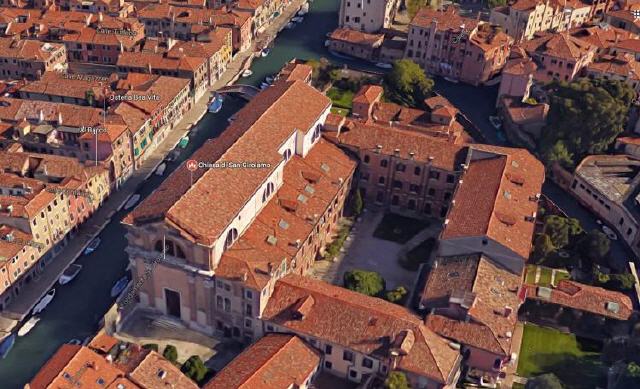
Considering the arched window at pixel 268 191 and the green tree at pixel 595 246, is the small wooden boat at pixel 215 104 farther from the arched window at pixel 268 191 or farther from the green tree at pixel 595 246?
the green tree at pixel 595 246

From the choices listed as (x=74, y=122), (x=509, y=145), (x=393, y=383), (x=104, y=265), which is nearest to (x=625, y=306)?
(x=393, y=383)

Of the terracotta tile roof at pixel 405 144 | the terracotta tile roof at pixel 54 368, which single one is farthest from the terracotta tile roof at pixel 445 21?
the terracotta tile roof at pixel 54 368

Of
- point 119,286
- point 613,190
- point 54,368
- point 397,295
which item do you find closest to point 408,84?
point 613,190

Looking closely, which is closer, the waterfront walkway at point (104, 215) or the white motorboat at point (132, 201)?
the waterfront walkway at point (104, 215)

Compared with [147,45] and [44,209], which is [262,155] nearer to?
[44,209]

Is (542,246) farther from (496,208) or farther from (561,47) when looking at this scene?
(561,47)

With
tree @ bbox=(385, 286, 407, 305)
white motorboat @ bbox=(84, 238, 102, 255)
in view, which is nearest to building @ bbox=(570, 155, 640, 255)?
tree @ bbox=(385, 286, 407, 305)

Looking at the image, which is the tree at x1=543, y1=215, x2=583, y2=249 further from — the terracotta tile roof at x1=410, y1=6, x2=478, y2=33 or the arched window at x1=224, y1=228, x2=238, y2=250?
the terracotta tile roof at x1=410, y1=6, x2=478, y2=33
